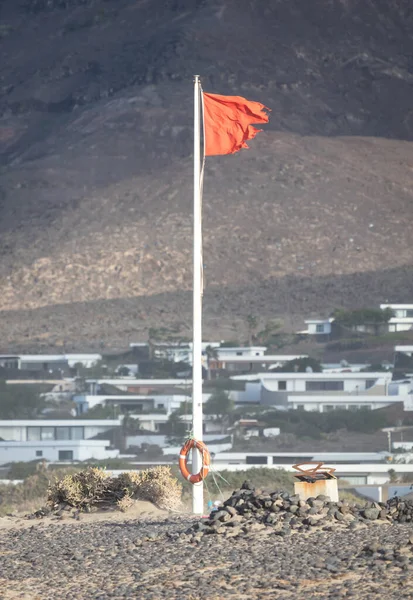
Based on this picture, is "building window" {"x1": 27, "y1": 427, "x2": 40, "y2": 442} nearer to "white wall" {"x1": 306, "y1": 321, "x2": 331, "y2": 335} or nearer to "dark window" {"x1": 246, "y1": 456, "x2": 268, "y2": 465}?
"dark window" {"x1": 246, "y1": 456, "x2": 268, "y2": 465}

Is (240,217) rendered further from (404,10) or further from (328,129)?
(404,10)

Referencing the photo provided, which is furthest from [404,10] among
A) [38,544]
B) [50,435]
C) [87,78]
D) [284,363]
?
[38,544]

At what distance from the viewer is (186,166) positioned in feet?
406

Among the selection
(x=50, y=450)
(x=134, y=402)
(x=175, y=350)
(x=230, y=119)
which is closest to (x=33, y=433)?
(x=50, y=450)

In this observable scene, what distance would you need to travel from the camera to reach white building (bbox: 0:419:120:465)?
176 feet

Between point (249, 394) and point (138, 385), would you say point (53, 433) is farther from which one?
point (249, 394)

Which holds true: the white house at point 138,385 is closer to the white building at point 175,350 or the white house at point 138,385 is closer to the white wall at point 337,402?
the white building at point 175,350

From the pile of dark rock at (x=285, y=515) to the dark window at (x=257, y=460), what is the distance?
36.1m

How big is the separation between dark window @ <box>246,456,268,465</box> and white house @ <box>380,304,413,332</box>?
127 ft

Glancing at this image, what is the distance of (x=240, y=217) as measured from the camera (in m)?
109

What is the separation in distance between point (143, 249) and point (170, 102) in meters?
45.7

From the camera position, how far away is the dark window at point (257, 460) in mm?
49125

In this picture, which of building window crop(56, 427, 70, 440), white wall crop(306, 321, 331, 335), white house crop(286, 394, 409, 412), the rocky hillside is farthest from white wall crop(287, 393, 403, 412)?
the rocky hillside

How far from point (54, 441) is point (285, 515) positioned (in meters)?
43.7
